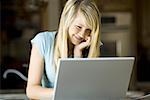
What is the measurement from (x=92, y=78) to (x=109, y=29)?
2894 millimetres

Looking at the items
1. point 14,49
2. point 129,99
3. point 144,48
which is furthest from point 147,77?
point 129,99

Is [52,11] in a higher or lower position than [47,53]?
higher

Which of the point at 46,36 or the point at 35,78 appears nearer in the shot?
the point at 35,78

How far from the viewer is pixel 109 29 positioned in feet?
13.0

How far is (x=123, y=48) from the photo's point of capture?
3.91 m

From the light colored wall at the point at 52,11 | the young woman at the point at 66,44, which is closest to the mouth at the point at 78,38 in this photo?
the young woman at the point at 66,44

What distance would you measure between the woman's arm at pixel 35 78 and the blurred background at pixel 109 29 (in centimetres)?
226

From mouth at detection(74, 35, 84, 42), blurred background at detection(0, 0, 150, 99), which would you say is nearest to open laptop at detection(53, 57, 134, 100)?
mouth at detection(74, 35, 84, 42)

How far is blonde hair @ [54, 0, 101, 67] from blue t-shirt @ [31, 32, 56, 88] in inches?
1.2

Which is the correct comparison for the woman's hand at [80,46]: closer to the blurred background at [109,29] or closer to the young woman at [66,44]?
the young woman at [66,44]

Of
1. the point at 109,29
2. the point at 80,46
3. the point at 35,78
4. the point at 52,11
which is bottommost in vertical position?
the point at 35,78

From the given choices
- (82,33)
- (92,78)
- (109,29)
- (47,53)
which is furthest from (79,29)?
(109,29)

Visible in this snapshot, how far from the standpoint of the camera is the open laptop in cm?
105

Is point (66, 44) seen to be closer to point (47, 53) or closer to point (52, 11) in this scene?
point (47, 53)
